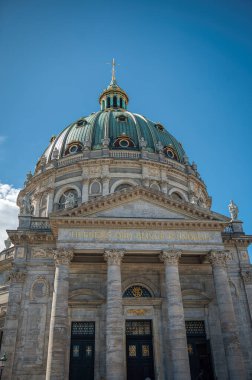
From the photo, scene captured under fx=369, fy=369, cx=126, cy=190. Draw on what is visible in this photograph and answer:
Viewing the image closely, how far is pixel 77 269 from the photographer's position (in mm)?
25344

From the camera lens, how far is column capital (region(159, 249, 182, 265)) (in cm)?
2278

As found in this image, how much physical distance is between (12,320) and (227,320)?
13106mm

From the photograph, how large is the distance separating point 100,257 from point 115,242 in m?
2.45

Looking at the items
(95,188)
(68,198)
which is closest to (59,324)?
(68,198)

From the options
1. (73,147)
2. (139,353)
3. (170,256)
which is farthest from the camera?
(73,147)

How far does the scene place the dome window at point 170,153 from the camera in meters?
40.0

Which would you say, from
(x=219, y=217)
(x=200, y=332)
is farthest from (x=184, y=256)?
(x=200, y=332)

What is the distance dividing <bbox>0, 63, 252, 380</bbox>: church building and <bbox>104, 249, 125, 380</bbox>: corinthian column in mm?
54

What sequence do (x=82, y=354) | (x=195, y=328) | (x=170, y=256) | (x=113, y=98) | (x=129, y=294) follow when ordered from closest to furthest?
(x=170, y=256) < (x=82, y=354) < (x=195, y=328) < (x=129, y=294) < (x=113, y=98)

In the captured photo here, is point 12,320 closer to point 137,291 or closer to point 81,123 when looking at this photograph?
point 137,291

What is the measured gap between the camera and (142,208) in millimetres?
24641

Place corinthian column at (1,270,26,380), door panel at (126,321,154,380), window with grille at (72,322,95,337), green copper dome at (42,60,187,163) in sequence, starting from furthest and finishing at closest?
green copper dome at (42,60,187,163) < window with grille at (72,322,95,337) < door panel at (126,321,154,380) < corinthian column at (1,270,26,380)

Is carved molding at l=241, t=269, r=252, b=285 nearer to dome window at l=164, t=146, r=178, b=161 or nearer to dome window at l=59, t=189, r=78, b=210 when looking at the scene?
dome window at l=59, t=189, r=78, b=210

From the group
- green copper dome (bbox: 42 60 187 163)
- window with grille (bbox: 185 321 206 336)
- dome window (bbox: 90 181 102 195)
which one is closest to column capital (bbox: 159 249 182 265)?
window with grille (bbox: 185 321 206 336)
